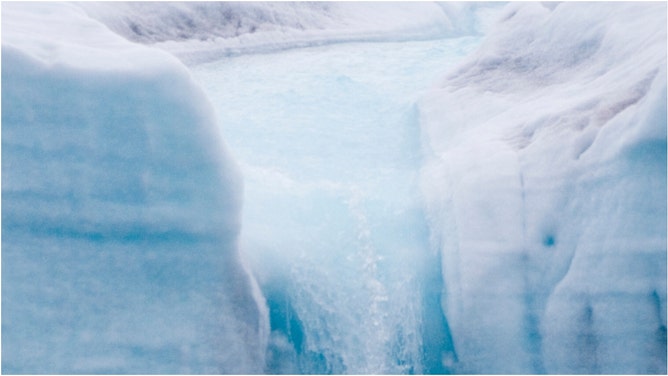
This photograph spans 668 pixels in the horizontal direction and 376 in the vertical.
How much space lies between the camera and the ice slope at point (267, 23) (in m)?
8.87

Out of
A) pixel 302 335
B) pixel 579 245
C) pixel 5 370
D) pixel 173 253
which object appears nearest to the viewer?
pixel 5 370

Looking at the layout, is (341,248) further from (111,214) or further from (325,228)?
(111,214)

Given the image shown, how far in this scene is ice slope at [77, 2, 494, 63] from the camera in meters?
8.87

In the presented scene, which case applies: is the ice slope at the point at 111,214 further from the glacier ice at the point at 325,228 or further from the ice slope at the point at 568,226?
the ice slope at the point at 568,226

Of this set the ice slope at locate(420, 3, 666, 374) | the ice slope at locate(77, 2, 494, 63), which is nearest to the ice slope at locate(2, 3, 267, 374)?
the ice slope at locate(420, 3, 666, 374)

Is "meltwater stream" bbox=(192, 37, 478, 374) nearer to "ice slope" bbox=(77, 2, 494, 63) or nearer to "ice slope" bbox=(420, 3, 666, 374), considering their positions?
"ice slope" bbox=(420, 3, 666, 374)

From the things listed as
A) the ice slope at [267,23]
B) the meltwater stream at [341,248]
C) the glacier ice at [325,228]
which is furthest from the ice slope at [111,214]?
the ice slope at [267,23]

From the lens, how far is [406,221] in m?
4.48

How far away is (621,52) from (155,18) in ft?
21.7

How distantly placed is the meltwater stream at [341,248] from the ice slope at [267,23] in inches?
134

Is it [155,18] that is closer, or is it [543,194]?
[543,194]

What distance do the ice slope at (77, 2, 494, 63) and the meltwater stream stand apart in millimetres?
3412

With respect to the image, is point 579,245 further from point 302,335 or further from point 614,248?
point 302,335

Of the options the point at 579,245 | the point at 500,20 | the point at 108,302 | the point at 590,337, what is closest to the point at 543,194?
the point at 579,245
